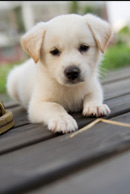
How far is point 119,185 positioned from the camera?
170 cm

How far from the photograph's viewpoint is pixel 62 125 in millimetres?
2025

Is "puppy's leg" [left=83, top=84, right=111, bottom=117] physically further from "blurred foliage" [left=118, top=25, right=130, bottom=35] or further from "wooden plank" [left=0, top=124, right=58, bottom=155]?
"blurred foliage" [left=118, top=25, right=130, bottom=35]

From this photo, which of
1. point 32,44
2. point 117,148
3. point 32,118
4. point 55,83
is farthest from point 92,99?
point 117,148

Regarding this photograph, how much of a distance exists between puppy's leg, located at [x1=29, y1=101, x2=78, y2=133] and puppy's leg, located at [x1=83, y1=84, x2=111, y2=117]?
23 centimetres

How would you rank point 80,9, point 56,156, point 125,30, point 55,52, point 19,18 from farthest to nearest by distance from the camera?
point 19,18
point 80,9
point 125,30
point 55,52
point 56,156

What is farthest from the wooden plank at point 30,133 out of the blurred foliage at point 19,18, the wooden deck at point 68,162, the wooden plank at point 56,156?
the blurred foliage at point 19,18

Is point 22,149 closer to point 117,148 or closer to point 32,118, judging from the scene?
point 117,148

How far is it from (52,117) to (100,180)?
793 millimetres

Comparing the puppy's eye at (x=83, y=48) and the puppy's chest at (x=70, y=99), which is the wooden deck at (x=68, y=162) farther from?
the puppy's eye at (x=83, y=48)

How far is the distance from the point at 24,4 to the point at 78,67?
23354mm

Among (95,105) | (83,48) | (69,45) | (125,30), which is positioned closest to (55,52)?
(69,45)

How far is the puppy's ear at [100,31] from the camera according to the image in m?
2.60

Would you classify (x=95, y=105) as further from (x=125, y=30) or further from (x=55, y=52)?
(x=125, y=30)

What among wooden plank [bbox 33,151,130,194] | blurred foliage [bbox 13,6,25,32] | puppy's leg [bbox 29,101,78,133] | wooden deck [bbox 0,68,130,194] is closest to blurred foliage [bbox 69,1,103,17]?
blurred foliage [bbox 13,6,25,32]
